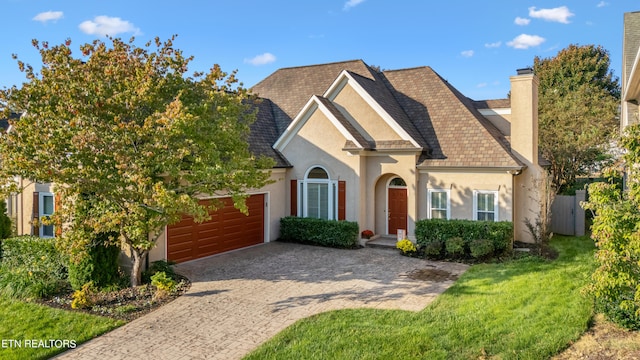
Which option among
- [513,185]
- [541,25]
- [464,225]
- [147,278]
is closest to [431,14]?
[541,25]

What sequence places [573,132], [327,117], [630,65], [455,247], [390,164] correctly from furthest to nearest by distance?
1. [573,132]
2. [327,117]
3. [390,164]
4. [630,65]
5. [455,247]

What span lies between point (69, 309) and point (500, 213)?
46.4 ft

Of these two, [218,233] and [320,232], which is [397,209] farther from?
[218,233]

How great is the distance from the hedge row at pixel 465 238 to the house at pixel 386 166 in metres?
1.27

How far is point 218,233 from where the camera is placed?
15.7 metres

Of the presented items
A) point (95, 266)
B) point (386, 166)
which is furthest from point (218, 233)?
point (386, 166)

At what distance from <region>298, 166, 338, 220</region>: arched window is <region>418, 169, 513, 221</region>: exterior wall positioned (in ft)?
11.8

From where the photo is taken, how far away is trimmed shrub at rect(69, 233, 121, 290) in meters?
11.0

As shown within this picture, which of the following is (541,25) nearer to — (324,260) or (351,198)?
(351,198)

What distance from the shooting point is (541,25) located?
19828mm

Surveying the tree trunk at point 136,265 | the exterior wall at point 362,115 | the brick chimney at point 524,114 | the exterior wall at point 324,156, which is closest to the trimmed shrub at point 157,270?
the tree trunk at point 136,265

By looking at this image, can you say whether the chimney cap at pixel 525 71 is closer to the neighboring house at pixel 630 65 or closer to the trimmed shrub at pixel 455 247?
the neighboring house at pixel 630 65

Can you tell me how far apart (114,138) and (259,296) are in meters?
5.18

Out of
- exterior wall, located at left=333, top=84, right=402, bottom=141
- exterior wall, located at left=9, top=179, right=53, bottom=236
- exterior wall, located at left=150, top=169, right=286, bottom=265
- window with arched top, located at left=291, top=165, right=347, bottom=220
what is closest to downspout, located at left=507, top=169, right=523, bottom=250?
exterior wall, located at left=333, top=84, right=402, bottom=141
